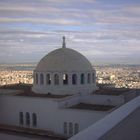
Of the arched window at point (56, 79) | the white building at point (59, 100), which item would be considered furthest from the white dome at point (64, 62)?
the arched window at point (56, 79)

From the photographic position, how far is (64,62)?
16.1m

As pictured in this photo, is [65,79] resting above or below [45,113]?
above

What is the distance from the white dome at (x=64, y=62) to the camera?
16.0 metres

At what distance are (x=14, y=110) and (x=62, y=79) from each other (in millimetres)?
3052

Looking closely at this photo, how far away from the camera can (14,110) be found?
50.5 feet

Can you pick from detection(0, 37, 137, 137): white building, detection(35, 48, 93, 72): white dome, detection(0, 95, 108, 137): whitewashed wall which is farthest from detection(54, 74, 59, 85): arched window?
detection(0, 95, 108, 137): whitewashed wall

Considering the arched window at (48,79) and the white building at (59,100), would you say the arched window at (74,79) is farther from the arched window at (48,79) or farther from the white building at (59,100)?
the arched window at (48,79)

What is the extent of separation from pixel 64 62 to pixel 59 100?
303 cm

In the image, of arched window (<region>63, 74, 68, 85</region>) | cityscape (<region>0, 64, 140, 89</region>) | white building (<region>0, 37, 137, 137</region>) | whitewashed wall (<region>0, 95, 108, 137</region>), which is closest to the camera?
whitewashed wall (<region>0, 95, 108, 137</region>)

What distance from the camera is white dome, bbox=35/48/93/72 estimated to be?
16000mm

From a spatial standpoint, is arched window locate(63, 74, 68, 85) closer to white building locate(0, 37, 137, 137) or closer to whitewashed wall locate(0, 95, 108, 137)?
white building locate(0, 37, 137, 137)

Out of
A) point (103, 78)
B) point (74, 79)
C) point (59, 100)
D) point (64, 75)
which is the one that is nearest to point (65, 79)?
point (64, 75)

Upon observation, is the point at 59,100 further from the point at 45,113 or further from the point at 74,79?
the point at 74,79

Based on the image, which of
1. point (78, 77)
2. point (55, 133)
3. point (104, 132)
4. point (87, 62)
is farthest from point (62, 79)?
point (104, 132)
